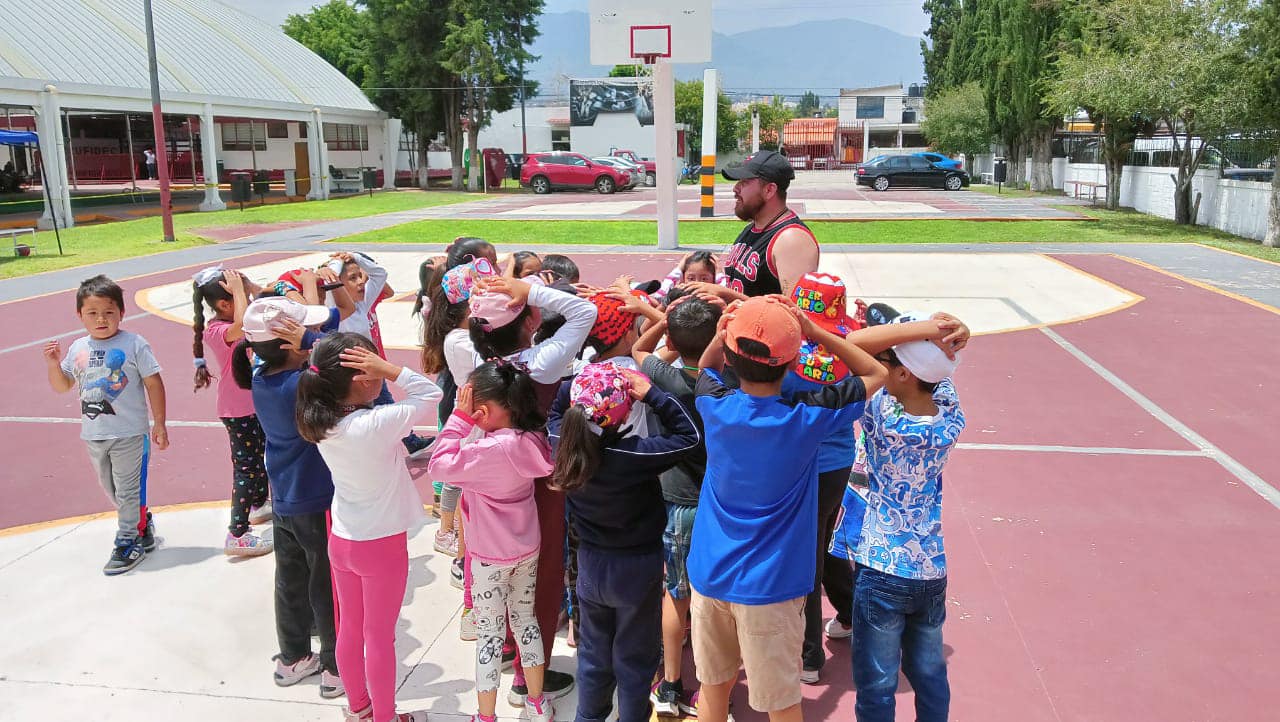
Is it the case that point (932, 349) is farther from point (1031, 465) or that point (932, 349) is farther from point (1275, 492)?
point (1275, 492)

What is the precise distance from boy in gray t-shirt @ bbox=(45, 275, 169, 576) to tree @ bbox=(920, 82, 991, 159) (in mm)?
40934

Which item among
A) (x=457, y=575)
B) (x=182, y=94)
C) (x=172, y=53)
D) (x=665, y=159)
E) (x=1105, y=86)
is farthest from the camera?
(x=172, y=53)

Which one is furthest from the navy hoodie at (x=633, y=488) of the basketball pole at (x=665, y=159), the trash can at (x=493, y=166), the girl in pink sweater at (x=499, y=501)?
the trash can at (x=493, y=166)

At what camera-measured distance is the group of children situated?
2.73 m

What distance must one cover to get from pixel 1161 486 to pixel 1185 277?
9.10 m

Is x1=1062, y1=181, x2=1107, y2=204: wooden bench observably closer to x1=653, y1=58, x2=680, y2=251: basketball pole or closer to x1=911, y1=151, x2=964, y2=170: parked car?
x1=911, y1=151, x2=964, y2=170: parked car

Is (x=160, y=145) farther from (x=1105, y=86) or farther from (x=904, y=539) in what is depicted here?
(x=904, y=539)

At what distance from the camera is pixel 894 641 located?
9.23 feet

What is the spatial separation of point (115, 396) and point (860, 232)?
1728cm

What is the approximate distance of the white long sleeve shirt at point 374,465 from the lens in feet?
10.0

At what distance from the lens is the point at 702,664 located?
2887 millimetres

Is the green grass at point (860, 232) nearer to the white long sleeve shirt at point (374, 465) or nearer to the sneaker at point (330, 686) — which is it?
the sneaker at point (330, 686)

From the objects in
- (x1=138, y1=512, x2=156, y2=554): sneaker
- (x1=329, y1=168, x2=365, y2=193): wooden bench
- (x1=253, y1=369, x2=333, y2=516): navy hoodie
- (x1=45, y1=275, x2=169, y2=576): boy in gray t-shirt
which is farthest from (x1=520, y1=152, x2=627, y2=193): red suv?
(x1=253, y1=369, x2=333, y2=516): navy hoodie

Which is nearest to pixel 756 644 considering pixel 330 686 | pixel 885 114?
pixel 330 686
